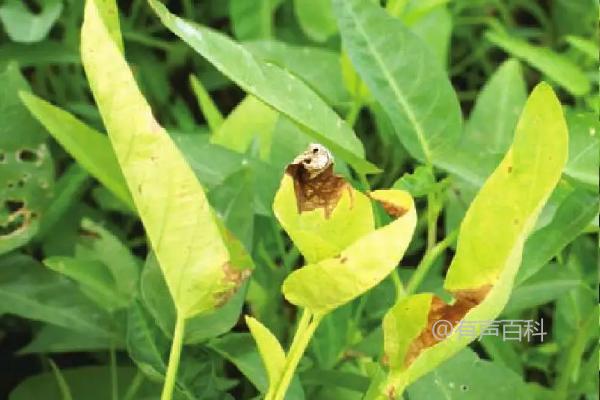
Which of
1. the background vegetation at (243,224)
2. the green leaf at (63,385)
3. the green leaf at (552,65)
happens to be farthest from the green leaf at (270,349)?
the green leaf at (552,65)

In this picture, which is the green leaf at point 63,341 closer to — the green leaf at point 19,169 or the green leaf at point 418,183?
the green leaf at point 19,169

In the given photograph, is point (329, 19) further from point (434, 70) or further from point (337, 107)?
point (434, 70)

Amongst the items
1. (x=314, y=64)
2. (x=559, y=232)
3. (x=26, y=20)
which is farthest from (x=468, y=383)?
(x=26, y=20)

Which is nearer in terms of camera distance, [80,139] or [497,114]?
[80,139]

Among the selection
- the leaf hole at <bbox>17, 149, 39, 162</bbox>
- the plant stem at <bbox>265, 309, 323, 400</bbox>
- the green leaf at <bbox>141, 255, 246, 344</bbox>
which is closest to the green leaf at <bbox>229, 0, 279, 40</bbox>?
the leaf hole at <bbox>17, 149, 39, 162</bbox>

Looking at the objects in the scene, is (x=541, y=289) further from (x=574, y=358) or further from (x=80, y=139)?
(x=80, y=139)

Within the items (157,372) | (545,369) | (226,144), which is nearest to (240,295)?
(157,372)

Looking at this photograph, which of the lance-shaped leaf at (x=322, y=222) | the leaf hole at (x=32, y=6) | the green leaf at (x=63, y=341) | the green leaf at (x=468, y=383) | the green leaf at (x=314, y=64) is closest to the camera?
the lance-shaped leaf at (x=322, y=222)
